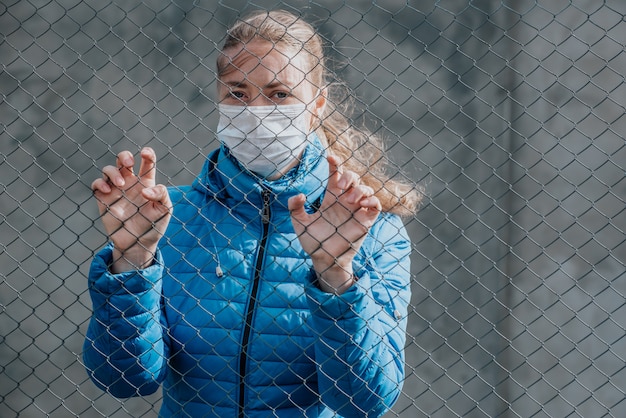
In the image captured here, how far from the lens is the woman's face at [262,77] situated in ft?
7.52

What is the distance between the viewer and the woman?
2.10m

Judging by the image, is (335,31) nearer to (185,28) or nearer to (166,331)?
(185,28)

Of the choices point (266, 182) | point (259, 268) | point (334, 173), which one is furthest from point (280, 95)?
point (259, 268)

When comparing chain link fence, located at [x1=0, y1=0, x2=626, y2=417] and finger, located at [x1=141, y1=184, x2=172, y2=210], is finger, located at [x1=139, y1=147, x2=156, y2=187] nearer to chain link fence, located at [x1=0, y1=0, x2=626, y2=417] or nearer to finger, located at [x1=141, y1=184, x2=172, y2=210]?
finger, located at [x1=141, y1=184, x2=172, y2=210]

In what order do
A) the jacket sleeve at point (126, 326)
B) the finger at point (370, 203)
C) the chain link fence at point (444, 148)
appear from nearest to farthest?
the finger at point (370, 203) < the jacket sleeve at point (126, 326) < the chain link fence at point (444, 148)

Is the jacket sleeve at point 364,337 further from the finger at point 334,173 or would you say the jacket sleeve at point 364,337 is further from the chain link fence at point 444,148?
the chain link fence at point 444,148

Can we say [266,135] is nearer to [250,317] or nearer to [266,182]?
[266,182]

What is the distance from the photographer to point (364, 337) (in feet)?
6.89

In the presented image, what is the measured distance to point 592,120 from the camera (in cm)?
380

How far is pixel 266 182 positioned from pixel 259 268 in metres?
0.23

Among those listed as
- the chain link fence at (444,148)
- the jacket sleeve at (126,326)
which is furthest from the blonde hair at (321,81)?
the chain link fence at (444,148)

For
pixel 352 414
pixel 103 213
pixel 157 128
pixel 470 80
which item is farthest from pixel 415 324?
pixel 103 213

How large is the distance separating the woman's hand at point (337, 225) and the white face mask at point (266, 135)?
284 mm

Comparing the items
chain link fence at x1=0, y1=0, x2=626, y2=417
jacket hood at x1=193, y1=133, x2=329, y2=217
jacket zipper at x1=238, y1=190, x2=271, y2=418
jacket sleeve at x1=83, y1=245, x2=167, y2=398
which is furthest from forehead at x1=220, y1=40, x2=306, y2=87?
chain link fence at x1=0, y1=0, x2=626, y2=417
